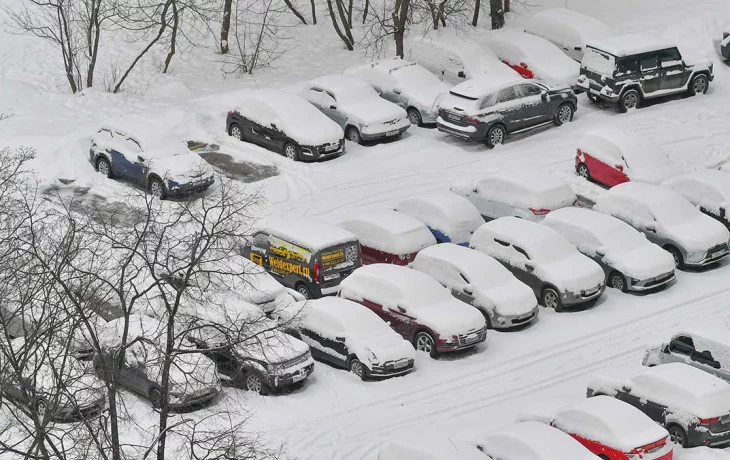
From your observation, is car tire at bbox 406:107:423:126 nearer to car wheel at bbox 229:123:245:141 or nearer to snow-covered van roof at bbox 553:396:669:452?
car wheel at bbox 229:123:245:141

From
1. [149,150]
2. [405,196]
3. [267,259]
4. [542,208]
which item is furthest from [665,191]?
[149,150]

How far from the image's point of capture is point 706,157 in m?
33.9

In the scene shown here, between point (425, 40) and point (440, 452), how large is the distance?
21066 mm

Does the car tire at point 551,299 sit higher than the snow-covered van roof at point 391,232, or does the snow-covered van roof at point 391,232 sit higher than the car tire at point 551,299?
the snow-covered van roof at point 391,232

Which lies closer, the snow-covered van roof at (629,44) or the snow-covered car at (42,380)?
the snow-covered car at (42,380)

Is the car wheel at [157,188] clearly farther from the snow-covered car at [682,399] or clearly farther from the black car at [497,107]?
the snow-covered car at [682,399]

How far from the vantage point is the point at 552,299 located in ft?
91.0

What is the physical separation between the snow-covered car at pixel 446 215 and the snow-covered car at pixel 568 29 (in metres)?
10.7

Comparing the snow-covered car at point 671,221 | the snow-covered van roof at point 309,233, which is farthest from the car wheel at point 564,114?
the snow-covered van roof at point 309,233

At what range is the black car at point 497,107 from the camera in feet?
112

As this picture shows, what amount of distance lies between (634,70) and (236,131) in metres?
11.2

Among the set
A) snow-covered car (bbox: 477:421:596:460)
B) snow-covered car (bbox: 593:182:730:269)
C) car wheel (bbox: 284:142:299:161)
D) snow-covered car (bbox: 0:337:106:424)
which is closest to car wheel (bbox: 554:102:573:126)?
snow-covered car (bbox: 593:182:730:269)

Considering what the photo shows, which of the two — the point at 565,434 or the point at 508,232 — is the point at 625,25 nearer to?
the point at 508,232

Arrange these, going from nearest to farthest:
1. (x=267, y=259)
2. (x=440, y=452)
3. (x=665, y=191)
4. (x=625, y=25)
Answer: (x=440, y=452), (x=267, y=259), (x=665, y=191), (x=625, y=25)
